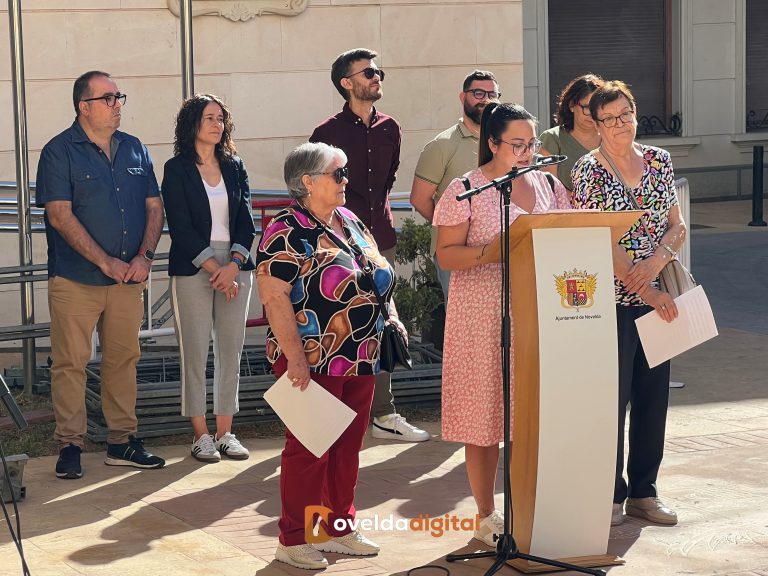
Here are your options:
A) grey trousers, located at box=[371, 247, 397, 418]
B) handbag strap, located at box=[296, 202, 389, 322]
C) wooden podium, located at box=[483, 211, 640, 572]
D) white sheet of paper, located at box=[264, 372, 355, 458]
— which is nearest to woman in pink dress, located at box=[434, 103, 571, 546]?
wooden podium, located at box=[483, 211, 640, 572]

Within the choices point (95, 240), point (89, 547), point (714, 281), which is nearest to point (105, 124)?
point (95, 240)

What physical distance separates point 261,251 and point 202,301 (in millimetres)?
2072

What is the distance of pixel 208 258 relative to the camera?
7.49 meters

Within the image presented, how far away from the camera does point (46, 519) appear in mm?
6387

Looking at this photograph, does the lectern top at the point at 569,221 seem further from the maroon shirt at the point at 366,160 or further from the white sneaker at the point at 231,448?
the white sneaker at the point at 231,448

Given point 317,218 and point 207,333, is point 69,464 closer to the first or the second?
point 207,333

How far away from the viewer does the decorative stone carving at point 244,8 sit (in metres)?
11.1

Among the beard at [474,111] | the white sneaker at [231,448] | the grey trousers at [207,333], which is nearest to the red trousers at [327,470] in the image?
the white sneaker at [231,448]

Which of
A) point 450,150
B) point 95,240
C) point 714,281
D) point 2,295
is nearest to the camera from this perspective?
point 95,240

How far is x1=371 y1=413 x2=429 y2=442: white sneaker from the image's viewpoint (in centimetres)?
792

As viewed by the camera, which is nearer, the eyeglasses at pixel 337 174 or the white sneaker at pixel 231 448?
the eyeglasses at pixel 337 174

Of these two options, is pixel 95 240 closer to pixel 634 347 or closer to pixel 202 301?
pixel 202 301

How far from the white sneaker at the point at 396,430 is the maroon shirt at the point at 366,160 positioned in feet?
3.39

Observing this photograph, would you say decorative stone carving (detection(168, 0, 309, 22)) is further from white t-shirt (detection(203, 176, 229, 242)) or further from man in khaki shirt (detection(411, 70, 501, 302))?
white t-shirt (detection(203, 176, 229, 242))
